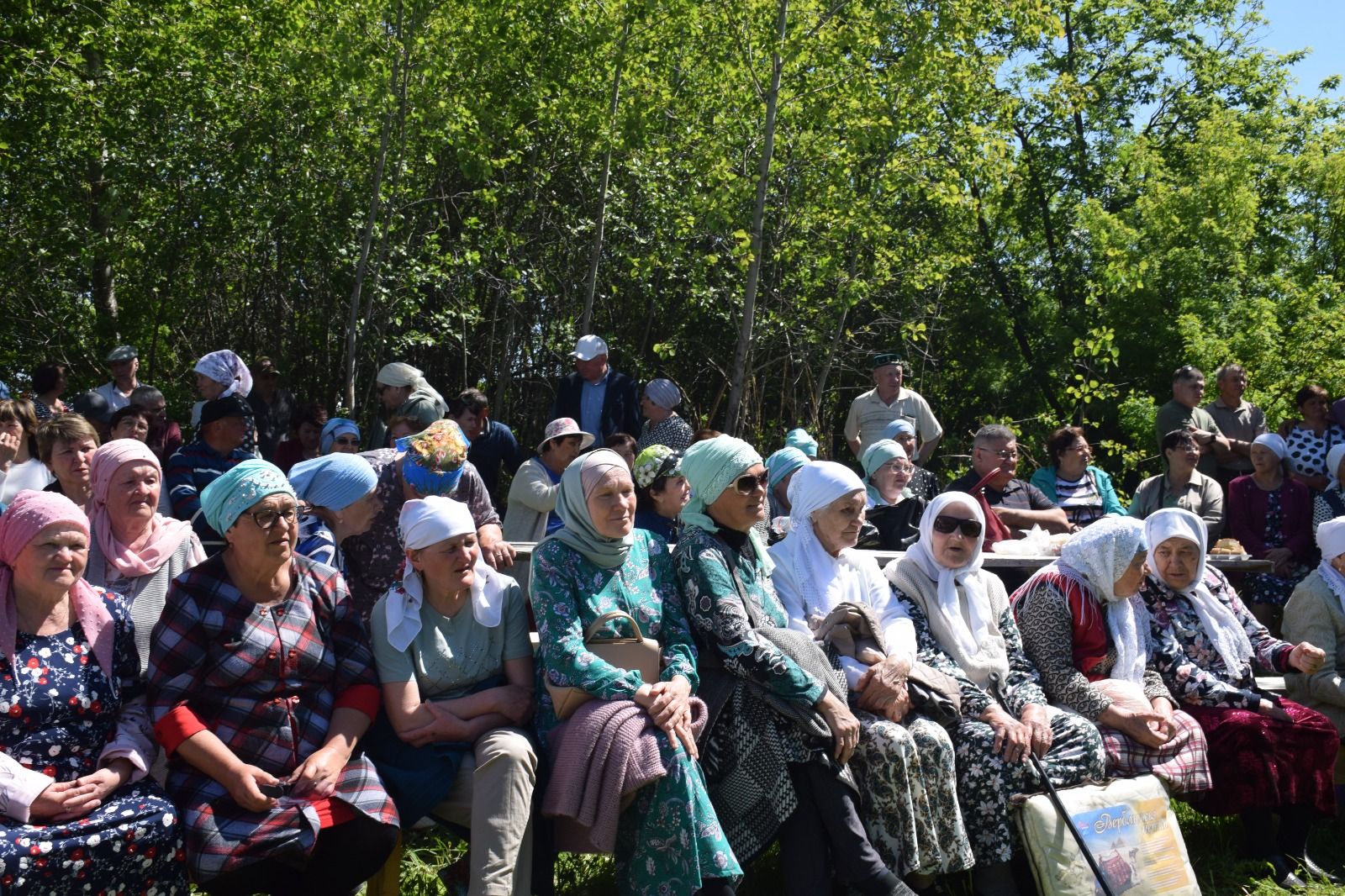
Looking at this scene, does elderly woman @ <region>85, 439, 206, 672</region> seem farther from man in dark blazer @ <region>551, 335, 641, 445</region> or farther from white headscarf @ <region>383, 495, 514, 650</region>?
man in dark blazer @ <region>551, 335, 641, 445</region>

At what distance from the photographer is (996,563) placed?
5848 millimetres

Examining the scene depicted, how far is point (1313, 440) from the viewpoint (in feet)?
27.7

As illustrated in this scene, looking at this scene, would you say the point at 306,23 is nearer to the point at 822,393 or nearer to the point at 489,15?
the point at 489,15

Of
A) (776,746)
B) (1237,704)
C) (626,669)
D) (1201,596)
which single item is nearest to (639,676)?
(626,669)

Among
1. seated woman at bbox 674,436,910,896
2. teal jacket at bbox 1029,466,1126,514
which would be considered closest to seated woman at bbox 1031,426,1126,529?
teal jacket at bbox 1029,466,1126,514

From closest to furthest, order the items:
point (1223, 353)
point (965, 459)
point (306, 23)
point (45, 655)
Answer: point (45, 655) < point (306, 23) < point (1223, 353) < point (965, 459)

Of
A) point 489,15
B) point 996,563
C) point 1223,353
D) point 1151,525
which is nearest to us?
point 1151,525

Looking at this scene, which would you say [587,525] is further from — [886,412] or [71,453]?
[886,412]

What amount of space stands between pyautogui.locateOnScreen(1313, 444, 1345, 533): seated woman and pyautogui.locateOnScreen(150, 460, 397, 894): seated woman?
19.0 feet

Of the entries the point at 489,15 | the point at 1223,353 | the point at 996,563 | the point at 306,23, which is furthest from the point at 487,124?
the point at 1223,353

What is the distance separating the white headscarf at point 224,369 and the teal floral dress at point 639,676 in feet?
15.4

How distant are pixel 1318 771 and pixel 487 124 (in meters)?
8.79

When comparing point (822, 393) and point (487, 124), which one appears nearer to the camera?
point (487, 124)

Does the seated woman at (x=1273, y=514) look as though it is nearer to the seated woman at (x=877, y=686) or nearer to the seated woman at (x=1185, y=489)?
the seated woman at (x=1185, y=489)
